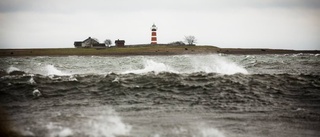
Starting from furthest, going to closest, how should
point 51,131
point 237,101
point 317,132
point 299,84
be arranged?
point 299,84
point 237,101
point 317,132
point 51,131

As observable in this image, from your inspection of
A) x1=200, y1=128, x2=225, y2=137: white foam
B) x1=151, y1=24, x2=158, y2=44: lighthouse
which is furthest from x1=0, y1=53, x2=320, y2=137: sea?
x1=151, y1=24, x2=158, y2=44: lighthouse

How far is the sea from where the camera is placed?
7223 mm

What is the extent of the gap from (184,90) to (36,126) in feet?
22.2

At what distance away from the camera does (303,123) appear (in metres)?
8.23

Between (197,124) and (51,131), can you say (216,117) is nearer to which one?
(197,124)

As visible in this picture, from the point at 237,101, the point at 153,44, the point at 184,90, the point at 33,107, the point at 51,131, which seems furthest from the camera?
the point at 153,44

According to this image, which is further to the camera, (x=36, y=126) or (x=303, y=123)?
(x=303, y=123)

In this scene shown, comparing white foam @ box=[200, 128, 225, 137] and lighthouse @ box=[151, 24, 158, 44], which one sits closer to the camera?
white foam @ box=[200, 128, 225, 137]

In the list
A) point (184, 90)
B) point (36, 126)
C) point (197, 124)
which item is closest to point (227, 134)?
point (197, 124)

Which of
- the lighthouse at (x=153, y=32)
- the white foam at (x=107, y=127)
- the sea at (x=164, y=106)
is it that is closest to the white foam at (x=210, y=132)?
the sea at (x=164, y=106)

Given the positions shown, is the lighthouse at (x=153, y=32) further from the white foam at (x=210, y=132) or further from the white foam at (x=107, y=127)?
the white foam at (x=210, y=132)

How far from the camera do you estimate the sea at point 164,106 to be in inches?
284

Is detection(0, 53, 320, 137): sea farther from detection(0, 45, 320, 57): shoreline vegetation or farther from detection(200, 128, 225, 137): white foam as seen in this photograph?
detection(0, 45, 320, 57): shoreline vegetation

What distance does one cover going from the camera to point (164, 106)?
9977mm
